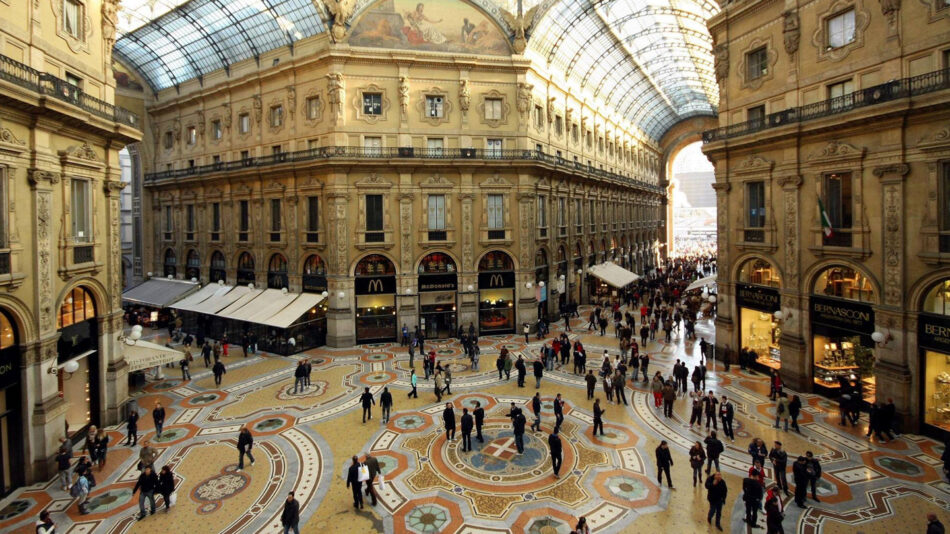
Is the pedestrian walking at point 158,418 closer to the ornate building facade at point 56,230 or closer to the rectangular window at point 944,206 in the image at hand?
the ornate building facade at point 56,230

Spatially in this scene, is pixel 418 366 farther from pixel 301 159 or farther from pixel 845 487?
pixel 845 487

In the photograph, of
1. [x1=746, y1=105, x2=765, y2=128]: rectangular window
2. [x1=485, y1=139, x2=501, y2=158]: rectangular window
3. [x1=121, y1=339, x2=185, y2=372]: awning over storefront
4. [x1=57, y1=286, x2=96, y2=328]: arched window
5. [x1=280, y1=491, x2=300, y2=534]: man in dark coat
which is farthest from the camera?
[x1=485, y1=139, x2=501, y2=158]: rectangular window

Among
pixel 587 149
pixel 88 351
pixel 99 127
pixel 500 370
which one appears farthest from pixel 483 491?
pixel 587 149

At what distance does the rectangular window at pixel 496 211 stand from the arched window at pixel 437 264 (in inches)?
137

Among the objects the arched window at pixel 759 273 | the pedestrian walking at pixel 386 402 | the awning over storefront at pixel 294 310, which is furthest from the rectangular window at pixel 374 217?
the arched window at pixel 759 273

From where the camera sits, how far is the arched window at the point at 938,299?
14.5 m

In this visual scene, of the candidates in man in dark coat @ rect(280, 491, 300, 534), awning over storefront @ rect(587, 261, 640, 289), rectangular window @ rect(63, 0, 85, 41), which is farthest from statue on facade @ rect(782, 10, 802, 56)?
rectangular window @ rect(63, 0, 85, 41)

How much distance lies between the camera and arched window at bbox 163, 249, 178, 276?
37456 mm

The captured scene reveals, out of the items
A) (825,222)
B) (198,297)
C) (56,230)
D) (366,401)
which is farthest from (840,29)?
(198,297)

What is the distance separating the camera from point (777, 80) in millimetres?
19859

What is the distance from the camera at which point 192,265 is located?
3622cm

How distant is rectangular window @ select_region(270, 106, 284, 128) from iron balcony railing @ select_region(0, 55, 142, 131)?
13.8 metres

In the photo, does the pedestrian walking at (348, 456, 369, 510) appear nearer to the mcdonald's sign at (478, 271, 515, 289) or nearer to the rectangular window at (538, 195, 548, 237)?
the mcdonald's sign at (478, 271, 515, 289)

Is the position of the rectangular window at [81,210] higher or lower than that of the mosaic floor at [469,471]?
higher
